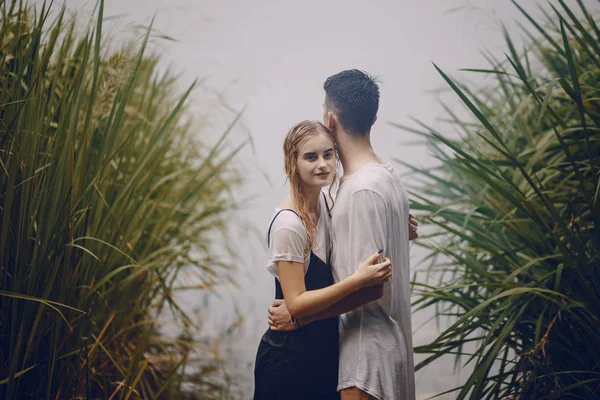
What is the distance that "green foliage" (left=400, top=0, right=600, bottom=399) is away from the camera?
128 centimetres

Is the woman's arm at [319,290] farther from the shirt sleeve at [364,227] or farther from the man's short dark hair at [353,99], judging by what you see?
the man's short dark hair at [353,99]

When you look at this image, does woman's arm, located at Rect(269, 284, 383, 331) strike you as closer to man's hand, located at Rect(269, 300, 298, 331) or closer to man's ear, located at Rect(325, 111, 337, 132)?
man's hand, located at Rect(269, 300, 298, 331)

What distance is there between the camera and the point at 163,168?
7.00ft

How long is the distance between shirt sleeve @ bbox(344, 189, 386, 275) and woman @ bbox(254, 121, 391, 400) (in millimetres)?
89

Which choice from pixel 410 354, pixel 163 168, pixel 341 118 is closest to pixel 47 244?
pixel 341 118

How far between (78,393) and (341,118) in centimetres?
85

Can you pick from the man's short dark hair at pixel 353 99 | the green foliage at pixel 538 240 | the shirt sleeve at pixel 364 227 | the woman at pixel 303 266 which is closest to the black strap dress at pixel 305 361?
the woman at pixel 303 266

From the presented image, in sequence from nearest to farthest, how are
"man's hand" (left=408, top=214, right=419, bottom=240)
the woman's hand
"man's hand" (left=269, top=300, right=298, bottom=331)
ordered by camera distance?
the woman's hand → "man's hand" (left=269, top=300, right=298, bottom=331) → "man's hand" (left=408, top=214, right=419, bottom=240)

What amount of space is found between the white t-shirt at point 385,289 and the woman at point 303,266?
0.05m

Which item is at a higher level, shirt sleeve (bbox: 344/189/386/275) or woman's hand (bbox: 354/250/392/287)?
shirt sleeve (bbox: 344/189/386/275)

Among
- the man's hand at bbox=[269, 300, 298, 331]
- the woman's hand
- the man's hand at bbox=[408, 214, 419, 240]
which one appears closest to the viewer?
the woman's hand

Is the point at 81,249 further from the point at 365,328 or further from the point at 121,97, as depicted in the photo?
the point at 365,328

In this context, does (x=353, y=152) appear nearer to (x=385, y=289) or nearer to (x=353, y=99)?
(x=353, y=99)

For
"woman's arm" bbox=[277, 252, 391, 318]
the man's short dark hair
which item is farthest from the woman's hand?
the man's short dark hair
